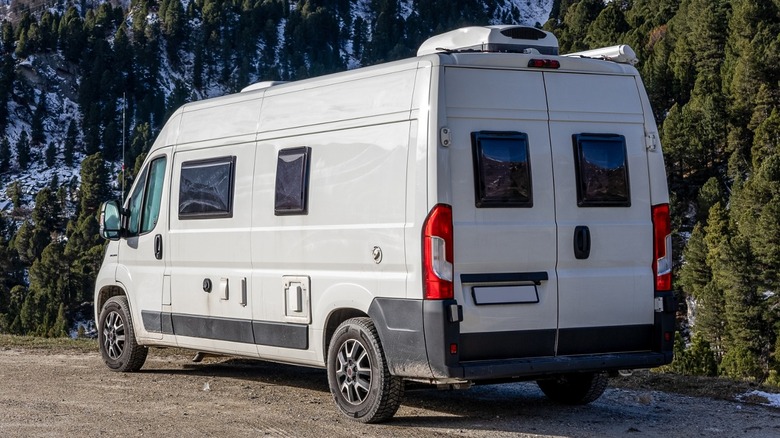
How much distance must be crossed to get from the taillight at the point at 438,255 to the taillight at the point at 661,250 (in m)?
1.73

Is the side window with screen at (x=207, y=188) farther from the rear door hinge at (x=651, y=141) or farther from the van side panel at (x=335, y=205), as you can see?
the rear door hinge at (x=651, y=141)

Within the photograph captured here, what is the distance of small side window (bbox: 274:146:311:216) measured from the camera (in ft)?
26.3

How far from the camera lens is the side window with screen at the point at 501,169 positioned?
700 cm

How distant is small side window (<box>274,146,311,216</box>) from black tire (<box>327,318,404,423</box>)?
1096 mm

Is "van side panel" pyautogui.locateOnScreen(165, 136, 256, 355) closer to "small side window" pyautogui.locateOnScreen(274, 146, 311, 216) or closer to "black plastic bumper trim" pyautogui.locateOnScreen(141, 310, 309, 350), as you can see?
"black plastic bumper trim" pyautogui.locateOnScreen(141, 310, 309, 350)

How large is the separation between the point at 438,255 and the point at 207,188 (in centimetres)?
315

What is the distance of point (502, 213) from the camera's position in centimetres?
706

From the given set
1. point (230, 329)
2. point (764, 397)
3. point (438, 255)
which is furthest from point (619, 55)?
point (230, 329)

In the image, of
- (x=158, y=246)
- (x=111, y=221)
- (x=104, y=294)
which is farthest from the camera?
(x=104, y=294)

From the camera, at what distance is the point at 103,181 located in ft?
476

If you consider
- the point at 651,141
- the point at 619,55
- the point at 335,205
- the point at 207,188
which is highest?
the point at 619,55

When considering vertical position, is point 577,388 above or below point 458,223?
below

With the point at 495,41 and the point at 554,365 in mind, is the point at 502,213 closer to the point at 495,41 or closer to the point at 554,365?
the point at 554,365

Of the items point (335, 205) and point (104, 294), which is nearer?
point (335, 205)
